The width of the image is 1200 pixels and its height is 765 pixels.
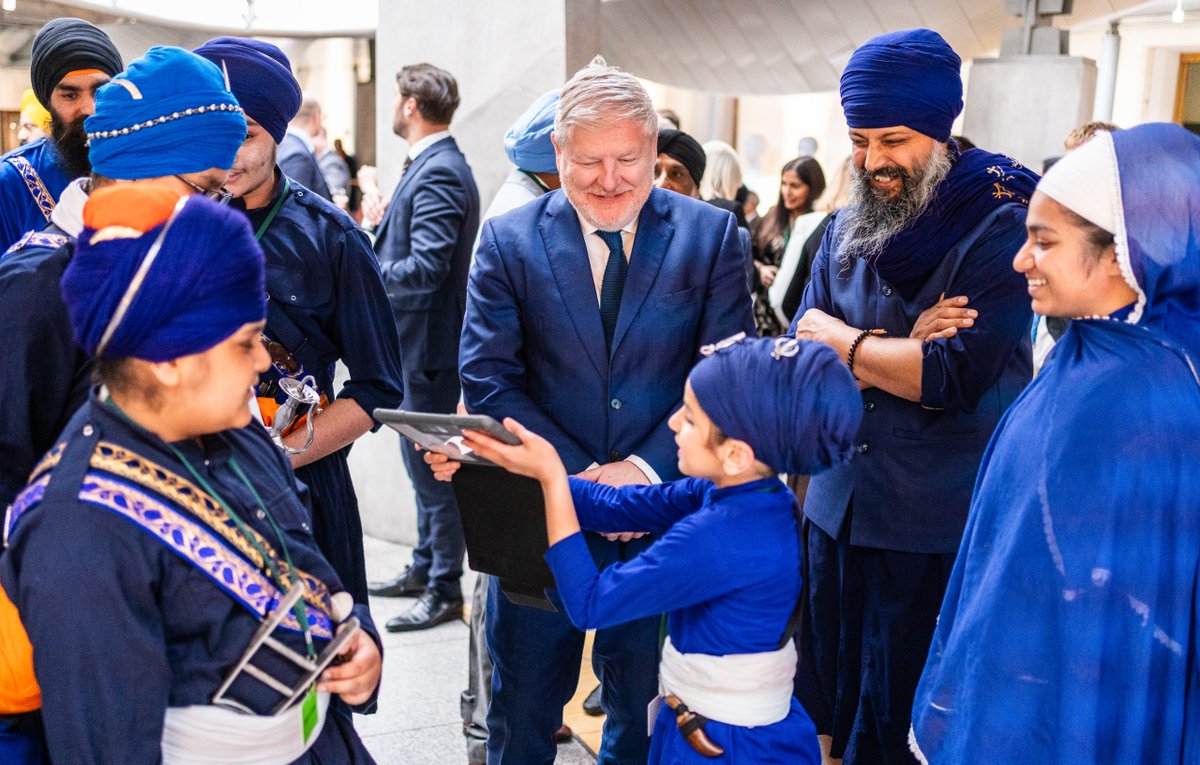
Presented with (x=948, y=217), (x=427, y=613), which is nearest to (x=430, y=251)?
(x=427, y=613)

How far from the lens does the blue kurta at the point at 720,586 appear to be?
1.80m

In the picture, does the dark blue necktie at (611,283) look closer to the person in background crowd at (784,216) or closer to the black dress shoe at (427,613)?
the black dress shoe at (427,613)

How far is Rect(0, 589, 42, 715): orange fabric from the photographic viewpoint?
1.37 metres

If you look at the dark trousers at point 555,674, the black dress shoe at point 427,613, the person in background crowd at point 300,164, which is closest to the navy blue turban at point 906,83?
the dark trousers at point 555,674

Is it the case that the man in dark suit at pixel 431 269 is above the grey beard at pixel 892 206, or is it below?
below

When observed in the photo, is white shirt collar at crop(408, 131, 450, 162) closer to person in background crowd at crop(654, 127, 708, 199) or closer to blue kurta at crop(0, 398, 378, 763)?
person in background crowd at crop(654, 127, 708, 199)

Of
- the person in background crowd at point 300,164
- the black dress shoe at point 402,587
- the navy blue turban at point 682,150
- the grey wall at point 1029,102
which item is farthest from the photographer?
the grey wall at point 1029,102

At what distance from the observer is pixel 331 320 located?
8.29 feet

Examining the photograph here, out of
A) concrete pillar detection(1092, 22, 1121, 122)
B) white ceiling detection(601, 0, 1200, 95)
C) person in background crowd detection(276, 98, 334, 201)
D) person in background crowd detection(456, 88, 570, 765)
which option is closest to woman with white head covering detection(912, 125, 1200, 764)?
person in background crowd detection(456, 88, 570, 765)

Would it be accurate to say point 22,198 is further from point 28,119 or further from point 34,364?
point 28,119

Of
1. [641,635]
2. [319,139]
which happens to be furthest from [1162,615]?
[319,139]

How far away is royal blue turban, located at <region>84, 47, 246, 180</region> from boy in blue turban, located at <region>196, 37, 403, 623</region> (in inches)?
17.6

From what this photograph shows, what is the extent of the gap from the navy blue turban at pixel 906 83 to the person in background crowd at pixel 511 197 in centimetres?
94

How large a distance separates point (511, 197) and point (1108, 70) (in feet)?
23.4
